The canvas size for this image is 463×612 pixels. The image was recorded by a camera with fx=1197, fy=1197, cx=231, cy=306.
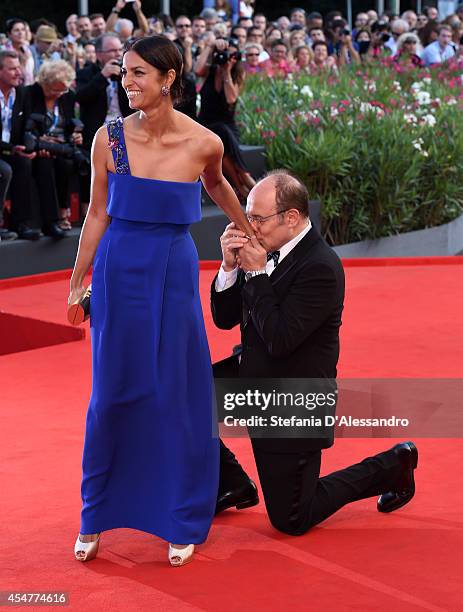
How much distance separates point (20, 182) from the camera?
8.29 m

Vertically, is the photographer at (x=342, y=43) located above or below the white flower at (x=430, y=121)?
below

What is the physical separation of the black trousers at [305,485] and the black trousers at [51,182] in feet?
16.6

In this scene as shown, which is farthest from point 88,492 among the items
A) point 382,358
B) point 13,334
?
point 13,334

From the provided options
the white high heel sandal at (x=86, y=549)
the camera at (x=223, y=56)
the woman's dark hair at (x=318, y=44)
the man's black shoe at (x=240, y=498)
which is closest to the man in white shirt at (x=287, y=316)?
the man's black shoe at (x=240, y=498)

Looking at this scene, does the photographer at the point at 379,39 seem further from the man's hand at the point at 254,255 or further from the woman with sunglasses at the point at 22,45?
the man's hand at the point at 254,255

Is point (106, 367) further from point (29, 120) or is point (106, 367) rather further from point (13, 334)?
point (29, 120)

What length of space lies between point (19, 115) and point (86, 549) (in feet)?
16.8

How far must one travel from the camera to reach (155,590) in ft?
11.0

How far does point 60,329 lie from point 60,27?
1915 cm

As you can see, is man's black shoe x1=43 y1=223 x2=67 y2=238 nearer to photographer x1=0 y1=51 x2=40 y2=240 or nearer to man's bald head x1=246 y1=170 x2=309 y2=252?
photographer x1=0 y1=51 x2=40 y2=240

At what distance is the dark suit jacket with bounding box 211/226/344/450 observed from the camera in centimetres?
357

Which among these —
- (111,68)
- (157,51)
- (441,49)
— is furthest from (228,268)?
(441,49)

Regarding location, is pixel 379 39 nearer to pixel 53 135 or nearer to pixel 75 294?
pixel 53 135

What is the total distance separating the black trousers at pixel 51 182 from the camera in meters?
8.46
